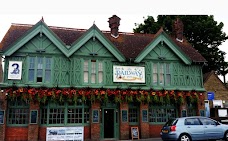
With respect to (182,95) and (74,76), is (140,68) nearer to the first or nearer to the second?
(182,95)

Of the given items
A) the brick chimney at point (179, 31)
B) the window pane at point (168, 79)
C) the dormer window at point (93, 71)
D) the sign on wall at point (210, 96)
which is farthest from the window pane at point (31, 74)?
the sign on wall at point (210, 96)

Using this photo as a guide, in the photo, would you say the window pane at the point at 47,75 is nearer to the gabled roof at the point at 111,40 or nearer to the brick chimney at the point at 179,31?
the gabled roof at the point at 111,40

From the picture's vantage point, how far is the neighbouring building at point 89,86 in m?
17.7

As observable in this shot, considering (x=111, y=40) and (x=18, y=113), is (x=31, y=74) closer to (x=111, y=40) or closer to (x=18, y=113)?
(x=18, y=113)

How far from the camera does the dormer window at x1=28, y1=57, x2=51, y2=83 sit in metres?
18.5

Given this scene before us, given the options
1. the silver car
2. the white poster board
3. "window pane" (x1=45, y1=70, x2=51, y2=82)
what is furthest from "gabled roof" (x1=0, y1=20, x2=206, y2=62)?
the silver car

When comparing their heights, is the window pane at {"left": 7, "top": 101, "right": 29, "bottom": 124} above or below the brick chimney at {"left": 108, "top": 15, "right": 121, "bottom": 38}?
below

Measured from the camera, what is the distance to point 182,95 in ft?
67.2

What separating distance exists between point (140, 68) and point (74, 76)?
5500 mm

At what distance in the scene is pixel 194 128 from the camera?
1401cm

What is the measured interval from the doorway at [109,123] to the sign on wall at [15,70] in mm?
7080

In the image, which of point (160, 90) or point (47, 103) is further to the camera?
point (160, 90)

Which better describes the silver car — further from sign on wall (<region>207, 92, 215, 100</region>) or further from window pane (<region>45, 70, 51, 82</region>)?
sign on wall (<region>207, 92, 215, 100</region>)

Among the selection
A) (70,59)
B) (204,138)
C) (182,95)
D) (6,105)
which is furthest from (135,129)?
(6,105)
